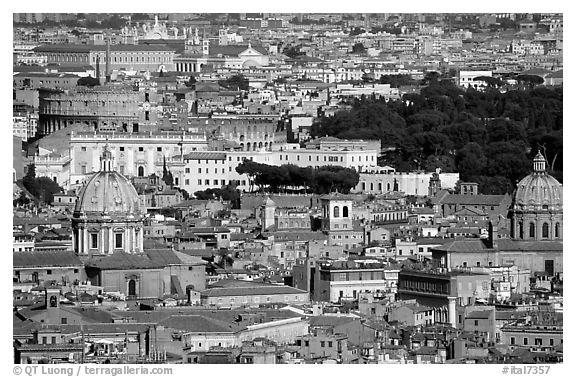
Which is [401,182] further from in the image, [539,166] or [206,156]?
[539,166]

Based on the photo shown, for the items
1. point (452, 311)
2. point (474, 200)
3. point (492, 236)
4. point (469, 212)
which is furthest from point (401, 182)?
point (452, 311)

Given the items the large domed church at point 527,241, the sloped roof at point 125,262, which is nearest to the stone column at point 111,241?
the sloped roof at point 125,262

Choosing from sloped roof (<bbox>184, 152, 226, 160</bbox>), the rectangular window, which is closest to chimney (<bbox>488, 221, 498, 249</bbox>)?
the rectangular window

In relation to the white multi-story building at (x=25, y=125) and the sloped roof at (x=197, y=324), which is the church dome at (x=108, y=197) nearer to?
the sloped roof at (x=197, y=324)

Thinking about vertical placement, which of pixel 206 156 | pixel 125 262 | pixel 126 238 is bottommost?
pixel 125 262

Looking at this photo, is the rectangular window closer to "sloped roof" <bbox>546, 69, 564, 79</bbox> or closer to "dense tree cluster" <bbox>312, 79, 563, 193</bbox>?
"dense tree cluster" <bbox>312, 79, 563, 193</bbox>
